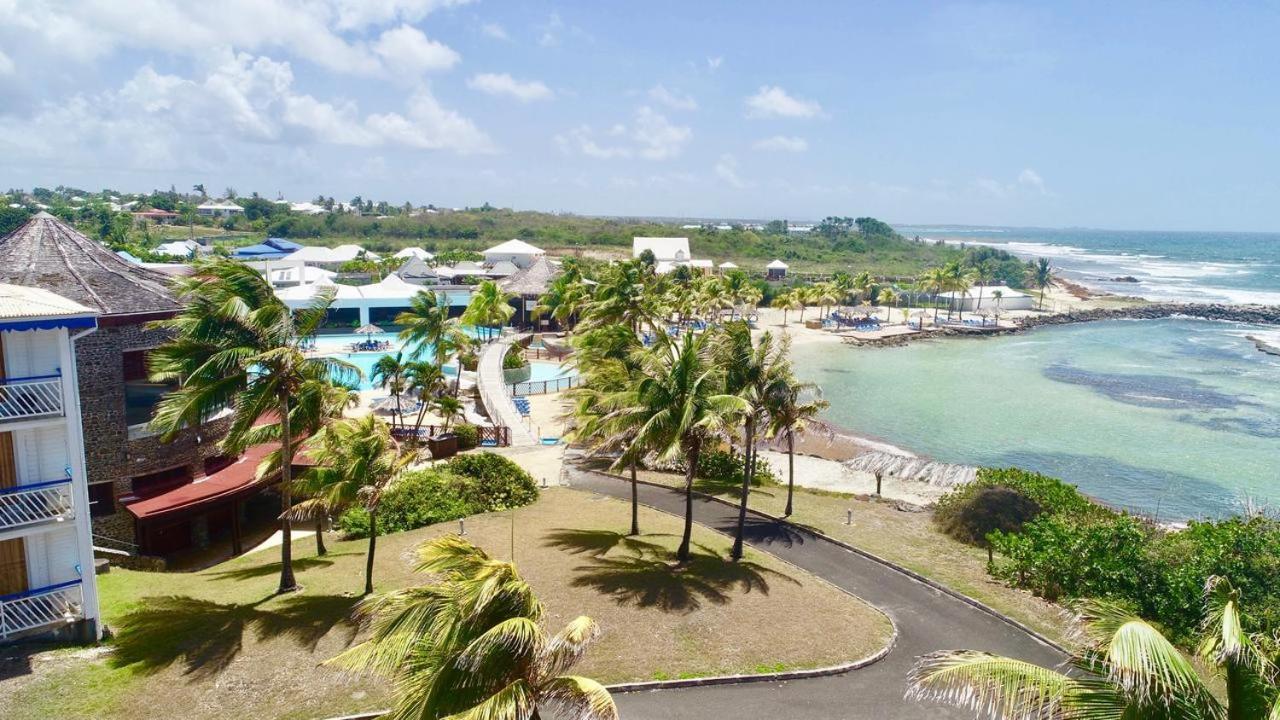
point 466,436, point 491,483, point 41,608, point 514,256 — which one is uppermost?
point 514,256

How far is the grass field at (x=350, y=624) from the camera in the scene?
11.4 metres

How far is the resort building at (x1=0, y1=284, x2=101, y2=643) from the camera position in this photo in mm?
11852

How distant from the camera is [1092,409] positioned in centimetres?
4562

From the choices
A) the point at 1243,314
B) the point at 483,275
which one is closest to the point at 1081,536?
the point at 483,275

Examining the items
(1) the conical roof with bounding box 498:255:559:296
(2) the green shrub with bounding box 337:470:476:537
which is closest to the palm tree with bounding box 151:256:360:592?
(2) the green shrub with bounding box 337:470:476:537

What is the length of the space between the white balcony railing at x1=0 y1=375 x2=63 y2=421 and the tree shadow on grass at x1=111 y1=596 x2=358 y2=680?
396 cm

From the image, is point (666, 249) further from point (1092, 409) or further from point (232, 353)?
point (232, 353)

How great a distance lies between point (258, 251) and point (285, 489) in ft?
214

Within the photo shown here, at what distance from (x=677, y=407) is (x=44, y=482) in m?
11.2

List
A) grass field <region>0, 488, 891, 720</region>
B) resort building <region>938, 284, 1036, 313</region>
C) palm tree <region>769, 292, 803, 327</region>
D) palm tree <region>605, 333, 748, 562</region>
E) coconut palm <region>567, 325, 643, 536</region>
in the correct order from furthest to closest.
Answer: resort building <region>938, 284, 1036, 313</region> → palm tree <region>769, 292, 803, 327</region> → coconut palm <region>567, 325, 643, 536</region> → palm tree <region>605, 333, 748, 562</region> → grass field <region>0, 488, 891, 720</region>

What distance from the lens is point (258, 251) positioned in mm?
72125

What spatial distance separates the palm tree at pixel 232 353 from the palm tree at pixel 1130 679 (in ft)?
40.7

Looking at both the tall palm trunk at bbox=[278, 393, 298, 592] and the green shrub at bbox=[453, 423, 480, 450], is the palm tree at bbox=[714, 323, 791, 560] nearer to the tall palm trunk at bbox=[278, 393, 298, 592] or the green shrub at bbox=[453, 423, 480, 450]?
the tall palm trunk at bbox=[278, 393, 298, 592]

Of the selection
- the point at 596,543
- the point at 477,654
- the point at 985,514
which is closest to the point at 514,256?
the point at 596,543
